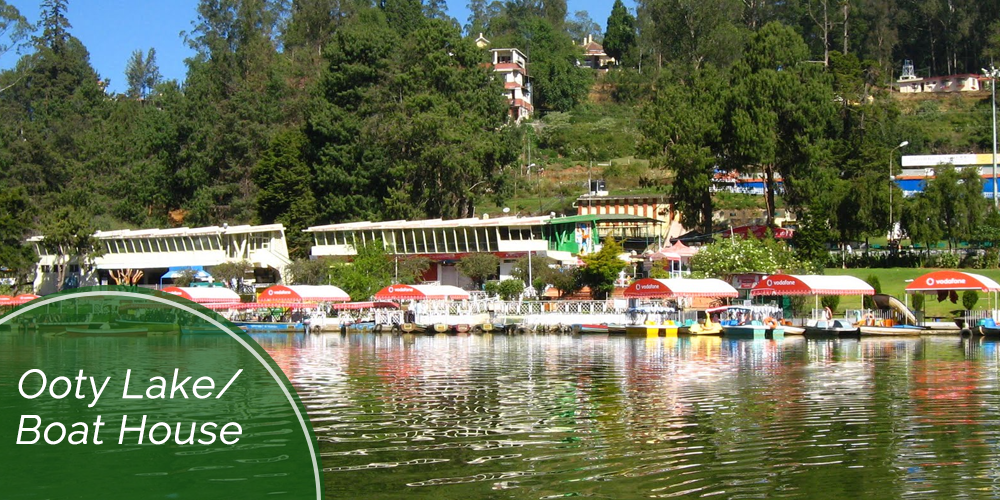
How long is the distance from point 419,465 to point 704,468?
4.57m

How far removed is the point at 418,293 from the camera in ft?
196

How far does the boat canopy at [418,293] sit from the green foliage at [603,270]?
7936mm

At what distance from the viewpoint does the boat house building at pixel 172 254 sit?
83.3 m

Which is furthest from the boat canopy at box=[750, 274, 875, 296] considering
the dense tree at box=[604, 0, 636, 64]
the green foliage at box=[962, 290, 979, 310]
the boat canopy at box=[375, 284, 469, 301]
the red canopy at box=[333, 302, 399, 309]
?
the dense tree at box=[604, 0, 636, 64]

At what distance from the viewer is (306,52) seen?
4395 inches

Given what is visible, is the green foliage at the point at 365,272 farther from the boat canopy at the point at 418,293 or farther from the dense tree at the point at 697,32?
the dense tree at the point at 697,32

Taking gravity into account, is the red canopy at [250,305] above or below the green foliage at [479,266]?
below

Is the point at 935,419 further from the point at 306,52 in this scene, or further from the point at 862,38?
the point at 862,38

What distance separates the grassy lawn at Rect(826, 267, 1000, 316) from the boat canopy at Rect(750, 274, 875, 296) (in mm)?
4731

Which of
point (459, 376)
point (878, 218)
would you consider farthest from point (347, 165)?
point (459, 376)

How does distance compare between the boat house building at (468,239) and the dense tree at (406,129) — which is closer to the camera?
the boat house building at (468,239)

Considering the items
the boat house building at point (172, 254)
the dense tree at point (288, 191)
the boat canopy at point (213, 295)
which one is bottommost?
the boat canopy at point (213, 295)

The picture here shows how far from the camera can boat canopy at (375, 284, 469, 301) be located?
60031 millimetres
